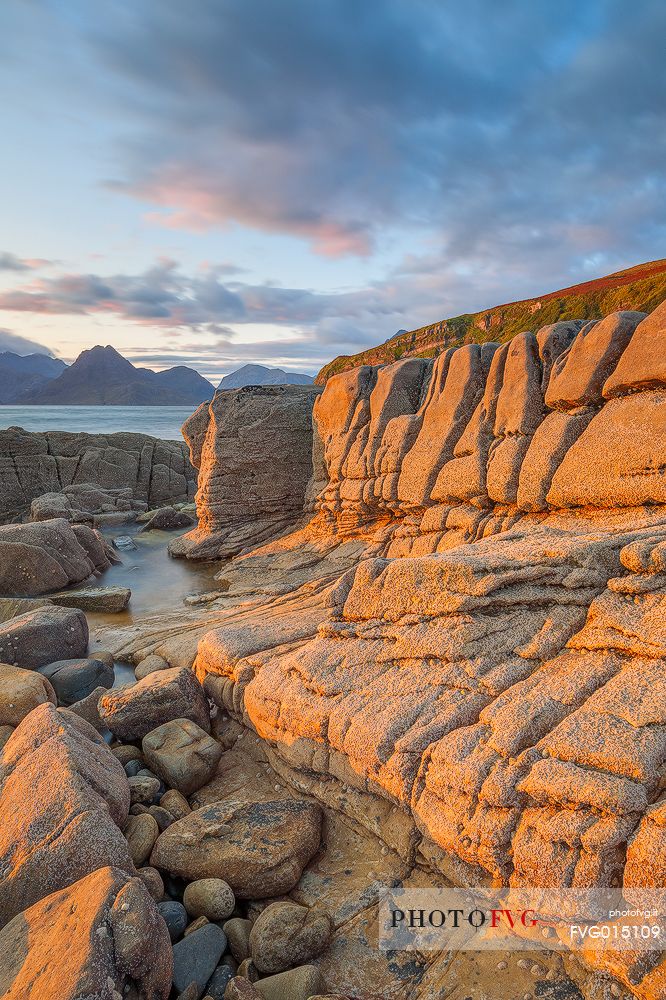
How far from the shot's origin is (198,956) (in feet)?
13.7

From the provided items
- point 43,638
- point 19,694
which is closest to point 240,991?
point 19,694

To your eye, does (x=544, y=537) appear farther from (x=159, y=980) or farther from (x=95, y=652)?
(x=95, y=652)

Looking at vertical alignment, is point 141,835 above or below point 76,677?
above

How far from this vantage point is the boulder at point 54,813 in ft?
14.3

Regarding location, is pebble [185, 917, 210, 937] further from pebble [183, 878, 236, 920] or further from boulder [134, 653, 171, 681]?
boulder [134, 653, 171, 681]

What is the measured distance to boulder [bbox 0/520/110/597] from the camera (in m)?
16.8

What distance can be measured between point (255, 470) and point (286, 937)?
643 inches

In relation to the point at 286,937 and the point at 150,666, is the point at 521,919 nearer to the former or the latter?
the point at 286,937

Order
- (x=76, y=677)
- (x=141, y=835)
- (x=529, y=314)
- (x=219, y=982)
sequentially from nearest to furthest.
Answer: (x=219, y=982) < (x=141, y=835) < (x=76, y=677) < (x=529, y=314)

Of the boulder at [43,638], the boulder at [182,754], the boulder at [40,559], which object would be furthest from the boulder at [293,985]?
the boulder at [40,559]

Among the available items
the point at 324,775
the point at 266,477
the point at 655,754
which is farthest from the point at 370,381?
the point at 655,754

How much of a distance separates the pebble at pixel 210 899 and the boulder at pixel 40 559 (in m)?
14.4

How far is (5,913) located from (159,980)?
1.53 meters

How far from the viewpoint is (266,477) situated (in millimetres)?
19750
